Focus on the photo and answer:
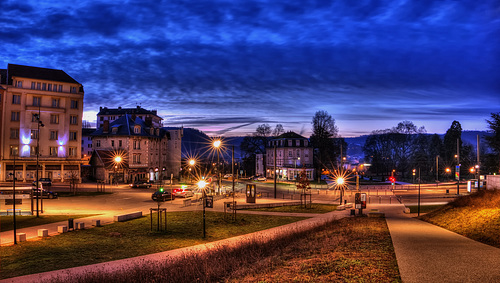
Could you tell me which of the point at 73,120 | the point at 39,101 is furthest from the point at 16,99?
the point at 73,120

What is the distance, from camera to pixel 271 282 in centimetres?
1091

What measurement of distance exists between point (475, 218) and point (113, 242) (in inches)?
873

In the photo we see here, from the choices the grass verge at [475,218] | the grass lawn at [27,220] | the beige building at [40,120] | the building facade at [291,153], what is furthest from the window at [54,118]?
the grass verge at [475,218]

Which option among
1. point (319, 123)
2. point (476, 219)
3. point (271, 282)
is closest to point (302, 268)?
point (271, 282)

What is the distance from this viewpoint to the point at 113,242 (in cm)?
1953

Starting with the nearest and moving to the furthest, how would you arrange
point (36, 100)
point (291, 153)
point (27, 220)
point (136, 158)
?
point (27, 220) → point (36, 100) → point (136, 158) → point (291, 153)

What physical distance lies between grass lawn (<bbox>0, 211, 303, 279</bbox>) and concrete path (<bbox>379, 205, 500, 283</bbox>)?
10.8 m

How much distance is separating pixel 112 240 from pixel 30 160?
50540mm

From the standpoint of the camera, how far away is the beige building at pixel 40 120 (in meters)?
59.5

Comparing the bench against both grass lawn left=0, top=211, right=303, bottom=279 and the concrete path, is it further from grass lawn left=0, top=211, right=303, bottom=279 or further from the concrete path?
the concrete path

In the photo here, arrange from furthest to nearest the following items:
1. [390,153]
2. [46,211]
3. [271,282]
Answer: [390,153] < [46,211] < [271,282]

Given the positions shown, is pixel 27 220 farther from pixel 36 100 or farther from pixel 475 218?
pixel 36 100

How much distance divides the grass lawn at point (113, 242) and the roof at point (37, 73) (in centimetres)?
4876

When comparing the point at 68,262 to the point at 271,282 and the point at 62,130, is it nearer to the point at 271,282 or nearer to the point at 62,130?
the point at 271,282
